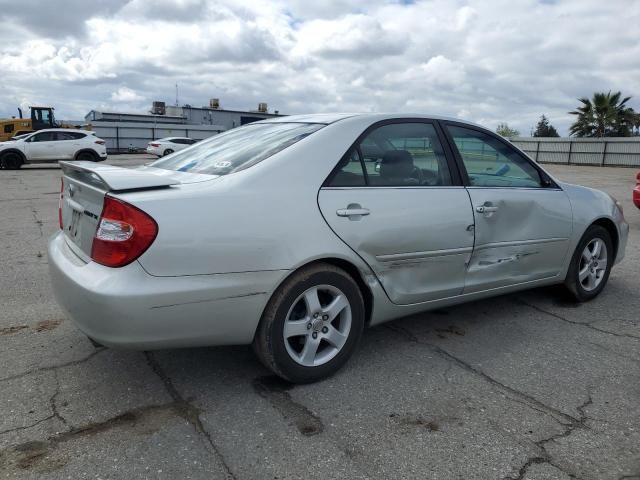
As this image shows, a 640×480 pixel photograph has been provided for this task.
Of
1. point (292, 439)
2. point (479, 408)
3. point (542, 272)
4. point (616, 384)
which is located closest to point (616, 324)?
point (542, 272)

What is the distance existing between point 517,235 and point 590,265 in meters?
1.17

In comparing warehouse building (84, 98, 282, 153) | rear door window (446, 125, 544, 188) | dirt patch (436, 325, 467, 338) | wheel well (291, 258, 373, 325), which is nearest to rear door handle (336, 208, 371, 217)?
wheel well (291, 258, 373, 325)

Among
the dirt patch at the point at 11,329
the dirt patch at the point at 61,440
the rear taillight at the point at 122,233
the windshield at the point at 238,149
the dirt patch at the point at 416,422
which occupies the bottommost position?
the dirt patch at the point at 416,422

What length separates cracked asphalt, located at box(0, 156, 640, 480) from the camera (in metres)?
2.35

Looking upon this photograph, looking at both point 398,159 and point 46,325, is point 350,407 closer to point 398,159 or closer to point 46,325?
point 398,159

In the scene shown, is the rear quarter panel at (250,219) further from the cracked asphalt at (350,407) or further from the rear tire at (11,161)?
the rear tire at (11,161)

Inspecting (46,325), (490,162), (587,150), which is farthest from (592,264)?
(587,150)

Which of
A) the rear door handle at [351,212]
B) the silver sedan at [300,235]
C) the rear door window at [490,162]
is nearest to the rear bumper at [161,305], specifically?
the silver sedan at [300,235]

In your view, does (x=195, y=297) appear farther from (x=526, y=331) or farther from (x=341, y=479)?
(x=526, y=331)

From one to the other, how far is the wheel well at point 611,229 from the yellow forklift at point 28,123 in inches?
1247

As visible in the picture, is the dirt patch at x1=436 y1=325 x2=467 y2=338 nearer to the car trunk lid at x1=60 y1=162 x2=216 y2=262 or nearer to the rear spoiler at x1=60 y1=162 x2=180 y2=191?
the car trunk lid at x1=60 y1=162 x2=216 y2=262

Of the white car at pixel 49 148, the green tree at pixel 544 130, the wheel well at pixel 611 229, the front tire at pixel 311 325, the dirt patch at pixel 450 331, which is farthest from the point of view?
the green tree at pixel 544 130

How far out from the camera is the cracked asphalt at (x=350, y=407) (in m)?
2.35

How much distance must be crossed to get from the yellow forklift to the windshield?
30490mm
